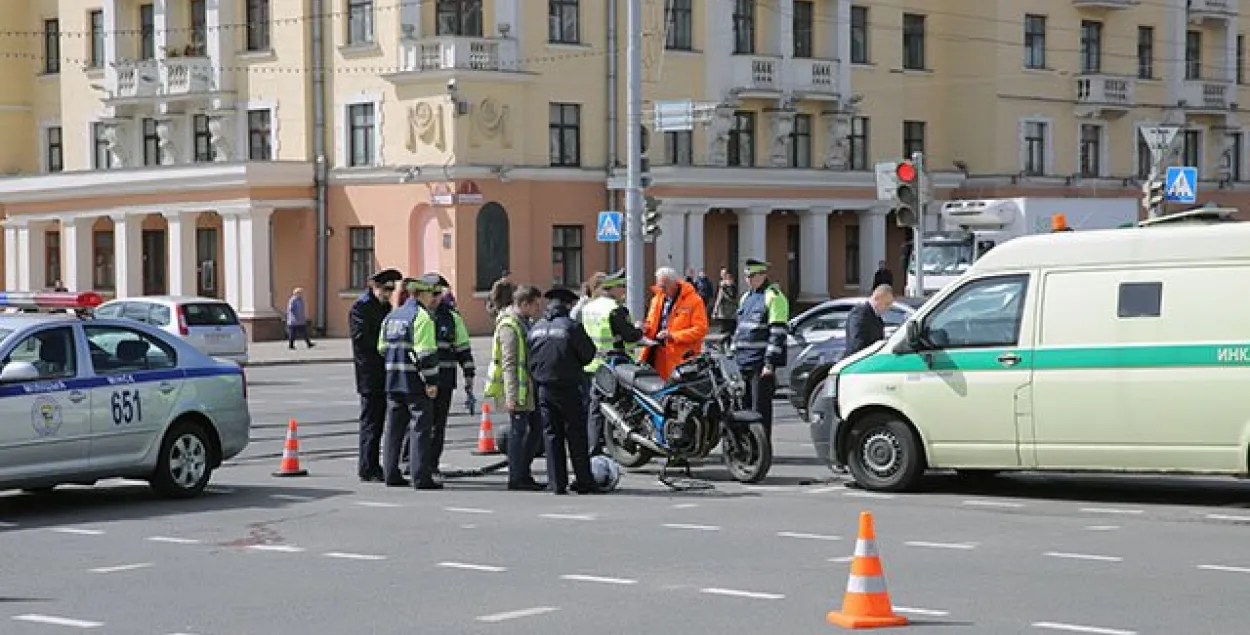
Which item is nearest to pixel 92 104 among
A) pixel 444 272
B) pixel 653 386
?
pixel 444 272

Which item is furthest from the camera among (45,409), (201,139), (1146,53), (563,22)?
(1146,53)

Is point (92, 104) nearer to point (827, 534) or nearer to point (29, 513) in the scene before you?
point (29, 513)

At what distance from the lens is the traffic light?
2520 cm

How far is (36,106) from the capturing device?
59.3 m

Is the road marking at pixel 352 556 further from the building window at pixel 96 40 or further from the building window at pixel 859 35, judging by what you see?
the building window at pixel 96 40

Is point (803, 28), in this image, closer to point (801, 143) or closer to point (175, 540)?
point (801, 143)

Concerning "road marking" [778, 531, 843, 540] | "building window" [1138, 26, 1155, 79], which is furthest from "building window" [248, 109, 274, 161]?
"road marking" [778, 531, 843, 540]

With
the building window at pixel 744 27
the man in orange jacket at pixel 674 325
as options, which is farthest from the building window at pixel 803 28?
the man in orange jacket at pixel 674 325

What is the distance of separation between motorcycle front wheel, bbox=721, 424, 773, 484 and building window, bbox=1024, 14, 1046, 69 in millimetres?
43748

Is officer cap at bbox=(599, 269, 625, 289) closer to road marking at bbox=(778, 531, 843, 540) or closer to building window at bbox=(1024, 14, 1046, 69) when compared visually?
road marking at bbox=(778, 531, 843, 540)

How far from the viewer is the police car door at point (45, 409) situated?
591 inches

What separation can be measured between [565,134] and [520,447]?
33950 mm

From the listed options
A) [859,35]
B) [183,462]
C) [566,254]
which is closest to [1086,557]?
[183,462]

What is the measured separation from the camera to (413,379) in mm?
17297
